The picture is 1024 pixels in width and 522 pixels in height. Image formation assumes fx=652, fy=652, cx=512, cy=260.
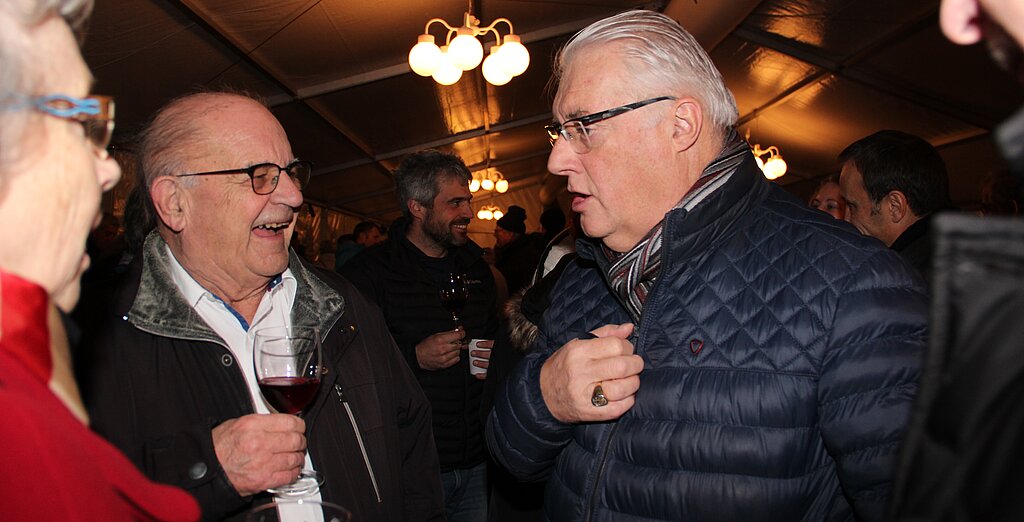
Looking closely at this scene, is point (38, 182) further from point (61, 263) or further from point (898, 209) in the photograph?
point (898, 209)

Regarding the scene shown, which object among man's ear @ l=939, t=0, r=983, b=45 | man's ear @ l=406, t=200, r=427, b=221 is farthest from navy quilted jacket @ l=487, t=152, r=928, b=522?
man's ear @ l=406, t=200, r=427, b=221

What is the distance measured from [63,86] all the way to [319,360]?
3.26 feet

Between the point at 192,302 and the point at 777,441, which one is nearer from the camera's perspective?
the point at 777,441

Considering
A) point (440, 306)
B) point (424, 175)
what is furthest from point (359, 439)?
point (424, 175)

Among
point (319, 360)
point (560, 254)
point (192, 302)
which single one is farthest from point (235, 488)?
point (560, 254)

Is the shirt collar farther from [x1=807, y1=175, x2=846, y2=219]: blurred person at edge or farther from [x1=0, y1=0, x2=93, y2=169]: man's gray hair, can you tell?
[x1=807, y1=175, x2=846, y2=219]: blurred person at edge

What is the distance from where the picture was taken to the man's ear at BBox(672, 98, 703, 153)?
159 centimetres

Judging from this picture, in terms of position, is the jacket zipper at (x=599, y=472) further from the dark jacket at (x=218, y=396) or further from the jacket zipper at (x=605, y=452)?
the dark jacket at (x=218, y=396)

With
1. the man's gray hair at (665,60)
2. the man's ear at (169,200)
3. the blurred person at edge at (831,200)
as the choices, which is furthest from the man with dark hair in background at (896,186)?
the man's ear at (169,200)

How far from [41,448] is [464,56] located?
552cm

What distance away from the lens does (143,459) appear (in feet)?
5.06

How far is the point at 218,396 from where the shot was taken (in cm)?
172

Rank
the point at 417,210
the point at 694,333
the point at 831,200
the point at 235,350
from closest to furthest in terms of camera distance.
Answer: the point at 694,333 → the point at 235,350 → the point at 417,210 → the point at 831,200

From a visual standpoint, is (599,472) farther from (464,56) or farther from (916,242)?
(464,56)
